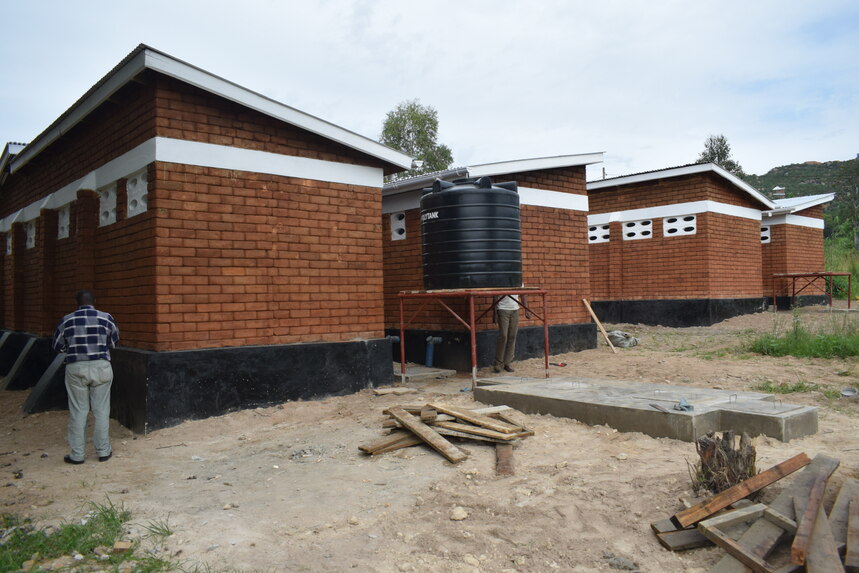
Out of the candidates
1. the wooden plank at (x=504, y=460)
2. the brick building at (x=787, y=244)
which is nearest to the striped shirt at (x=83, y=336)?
the wooden plank at (x=504, y=460)

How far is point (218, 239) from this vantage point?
22.5ft

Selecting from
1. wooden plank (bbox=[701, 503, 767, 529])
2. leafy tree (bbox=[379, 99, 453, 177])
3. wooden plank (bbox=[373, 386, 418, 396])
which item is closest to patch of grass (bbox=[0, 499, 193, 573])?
wooden plank (bbox=[701, 503, 767, 529])

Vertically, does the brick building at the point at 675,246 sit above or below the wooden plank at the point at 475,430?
above

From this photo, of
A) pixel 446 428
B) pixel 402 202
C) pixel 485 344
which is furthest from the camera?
pixel 402 202

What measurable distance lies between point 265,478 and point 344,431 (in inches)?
53.8

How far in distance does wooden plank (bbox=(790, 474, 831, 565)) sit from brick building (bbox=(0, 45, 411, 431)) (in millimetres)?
5418

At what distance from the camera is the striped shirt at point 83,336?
5.67 metres

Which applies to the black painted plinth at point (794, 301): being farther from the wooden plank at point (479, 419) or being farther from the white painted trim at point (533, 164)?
the wooden plank at point (479, 419)

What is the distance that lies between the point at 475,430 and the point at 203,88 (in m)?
4.70

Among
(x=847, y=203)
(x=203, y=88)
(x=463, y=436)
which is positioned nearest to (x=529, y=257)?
(x=463, y=436)

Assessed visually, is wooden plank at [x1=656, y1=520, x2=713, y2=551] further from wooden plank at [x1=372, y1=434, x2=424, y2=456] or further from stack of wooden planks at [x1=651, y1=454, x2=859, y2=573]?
wooden plank at [x1=372, y1=434, x2=424, y2=456]

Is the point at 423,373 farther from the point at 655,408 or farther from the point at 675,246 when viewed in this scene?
the point at 675,246

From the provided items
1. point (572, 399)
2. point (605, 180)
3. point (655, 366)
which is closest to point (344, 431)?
point (572, 399)

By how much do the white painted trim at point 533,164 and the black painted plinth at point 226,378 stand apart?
356cm
